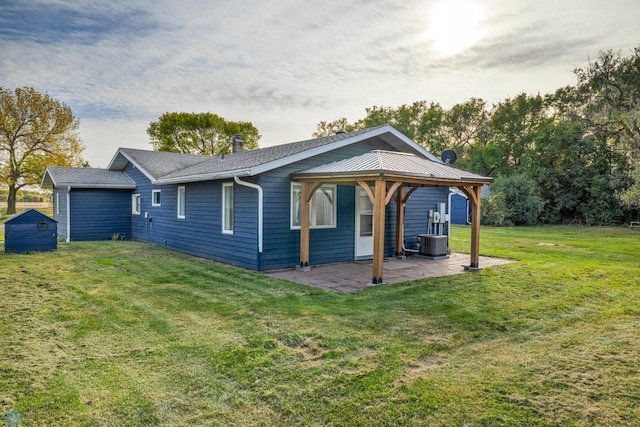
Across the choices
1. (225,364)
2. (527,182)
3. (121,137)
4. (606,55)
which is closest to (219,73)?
(225,364)

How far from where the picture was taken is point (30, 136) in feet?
87.7

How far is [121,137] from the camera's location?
992 inches

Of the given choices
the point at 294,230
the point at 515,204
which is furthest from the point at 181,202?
the point at 515,204

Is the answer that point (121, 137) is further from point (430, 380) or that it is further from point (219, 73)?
point (430, 380)

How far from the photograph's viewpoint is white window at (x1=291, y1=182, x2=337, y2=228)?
28.6ft

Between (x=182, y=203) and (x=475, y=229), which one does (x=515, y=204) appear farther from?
(x=182, y=203)

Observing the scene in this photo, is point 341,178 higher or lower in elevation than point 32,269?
higher

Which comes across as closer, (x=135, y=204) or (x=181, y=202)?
(x=181, y=202)

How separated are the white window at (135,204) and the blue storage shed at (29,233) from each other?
348cm

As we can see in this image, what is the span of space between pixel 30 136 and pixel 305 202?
27.0 meters

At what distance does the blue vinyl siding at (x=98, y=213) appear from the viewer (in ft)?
44.8

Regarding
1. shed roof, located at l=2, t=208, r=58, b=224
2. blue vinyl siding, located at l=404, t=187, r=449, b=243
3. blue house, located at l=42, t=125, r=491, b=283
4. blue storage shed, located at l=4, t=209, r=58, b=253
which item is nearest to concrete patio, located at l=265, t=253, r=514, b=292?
blue house, located at l=42, t=125, r=491, b=283

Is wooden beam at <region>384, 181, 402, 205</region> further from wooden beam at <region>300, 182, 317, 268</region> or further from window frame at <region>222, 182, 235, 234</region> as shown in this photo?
window frame at <region>222, 182, 235, 234</region>

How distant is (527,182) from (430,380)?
23436 mm
